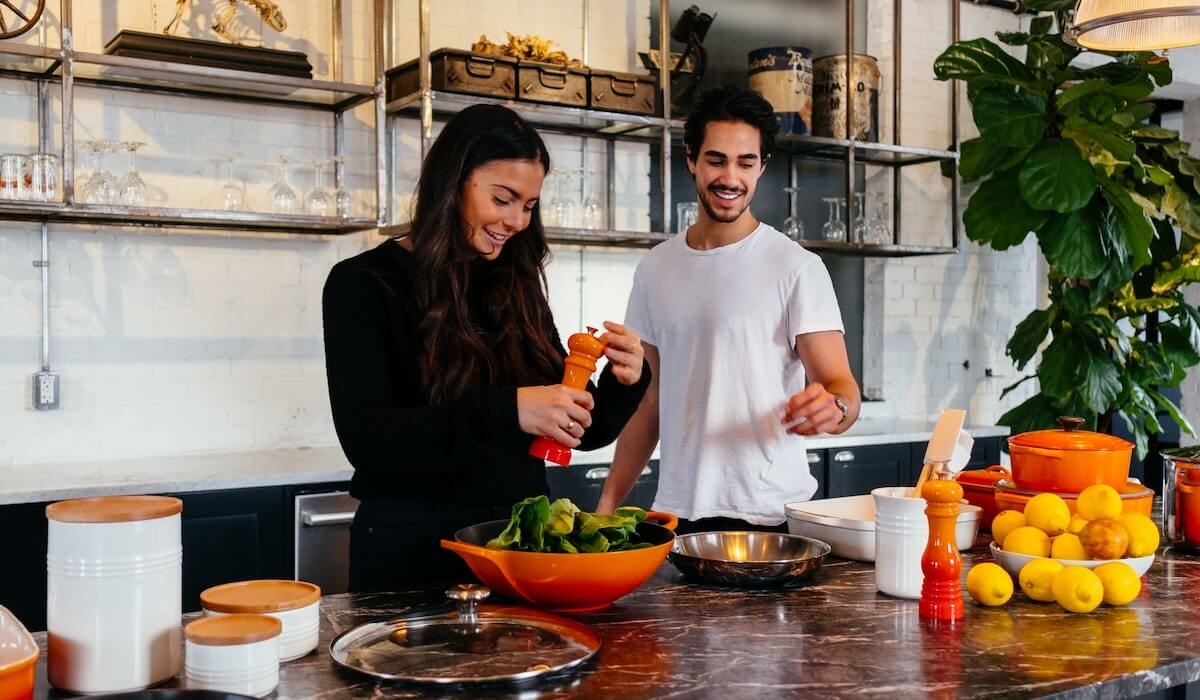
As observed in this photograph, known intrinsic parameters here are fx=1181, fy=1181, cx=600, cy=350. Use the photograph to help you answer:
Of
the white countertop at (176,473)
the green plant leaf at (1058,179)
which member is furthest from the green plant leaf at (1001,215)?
the white countertop at (176,473)

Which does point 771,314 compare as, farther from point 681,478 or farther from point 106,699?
point 106,699

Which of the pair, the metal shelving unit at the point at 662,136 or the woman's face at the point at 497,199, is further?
the metal shelving unit at the point at 662,136

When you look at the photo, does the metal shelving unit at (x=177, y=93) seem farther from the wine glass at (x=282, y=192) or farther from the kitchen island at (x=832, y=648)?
the kitchen island at (x=832, y=648)

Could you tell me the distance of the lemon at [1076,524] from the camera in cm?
206

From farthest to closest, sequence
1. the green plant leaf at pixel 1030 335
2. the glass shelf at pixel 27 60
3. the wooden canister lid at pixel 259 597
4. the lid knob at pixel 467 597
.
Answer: the green plant leaf at pixel 1030 335 → the glass shelf at pixel 27 60 → the lid knob at pixel 467 597 → the wooden canister lid at pixel 259 597

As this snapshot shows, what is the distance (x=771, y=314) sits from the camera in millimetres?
2826

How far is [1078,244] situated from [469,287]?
10.5 feet

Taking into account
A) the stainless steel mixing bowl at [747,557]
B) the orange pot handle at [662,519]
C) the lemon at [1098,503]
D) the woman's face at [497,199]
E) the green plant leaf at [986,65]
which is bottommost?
the stainless steel mixing bowl at [747,557]

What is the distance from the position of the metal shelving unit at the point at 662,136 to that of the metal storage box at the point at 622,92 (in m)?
0.04

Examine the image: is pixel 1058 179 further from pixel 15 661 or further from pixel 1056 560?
pixel 15 661

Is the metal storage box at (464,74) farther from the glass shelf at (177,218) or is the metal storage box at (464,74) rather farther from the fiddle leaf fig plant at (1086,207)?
the fiddle leaf fig plant at (1086,207)

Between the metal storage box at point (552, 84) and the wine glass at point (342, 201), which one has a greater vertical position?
the metal storage box at point (552, 84)

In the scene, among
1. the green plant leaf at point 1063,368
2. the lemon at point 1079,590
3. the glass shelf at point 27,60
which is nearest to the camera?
the lemon at point 1079,590

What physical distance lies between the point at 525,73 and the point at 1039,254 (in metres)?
3.47
